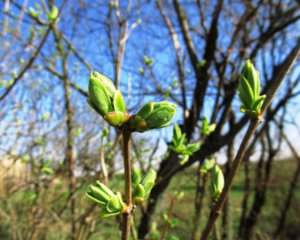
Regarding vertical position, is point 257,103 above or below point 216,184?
above

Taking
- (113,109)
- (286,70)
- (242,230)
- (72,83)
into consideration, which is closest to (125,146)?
(113,109)

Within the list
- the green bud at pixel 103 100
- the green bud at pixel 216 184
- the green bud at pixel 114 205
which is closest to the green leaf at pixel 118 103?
the green bud at pixel 103 100

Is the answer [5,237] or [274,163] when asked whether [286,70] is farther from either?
[274,163]

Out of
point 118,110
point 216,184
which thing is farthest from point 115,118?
point 216,184

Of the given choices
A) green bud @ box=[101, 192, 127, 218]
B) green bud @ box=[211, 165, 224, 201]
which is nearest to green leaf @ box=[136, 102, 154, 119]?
green bud @ box=[101, 192, 127, 218]

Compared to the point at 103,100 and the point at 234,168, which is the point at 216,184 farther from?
the point at 103,100

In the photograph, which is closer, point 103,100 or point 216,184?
point 103,100

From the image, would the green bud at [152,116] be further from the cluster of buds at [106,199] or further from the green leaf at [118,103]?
the cluster of buds at [106,199]
